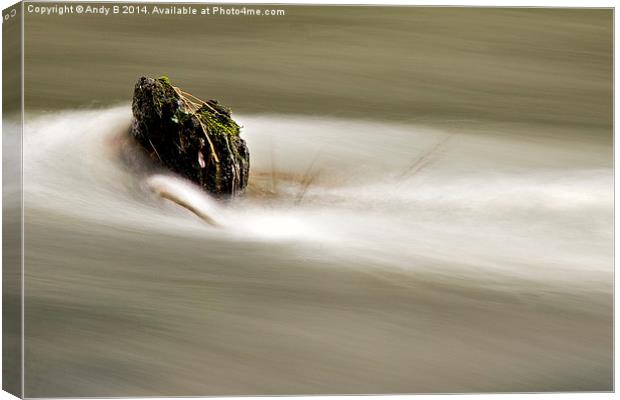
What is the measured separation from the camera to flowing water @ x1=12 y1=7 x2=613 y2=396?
516cm

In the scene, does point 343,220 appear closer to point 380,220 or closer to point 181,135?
point 380,220

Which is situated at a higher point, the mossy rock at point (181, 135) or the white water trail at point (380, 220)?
the mossy rock at point (181, 135)

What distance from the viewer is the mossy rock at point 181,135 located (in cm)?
520

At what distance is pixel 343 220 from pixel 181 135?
864mm

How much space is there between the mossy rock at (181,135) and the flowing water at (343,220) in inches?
3.1

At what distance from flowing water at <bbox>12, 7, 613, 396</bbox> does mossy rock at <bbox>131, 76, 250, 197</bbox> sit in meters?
0.08

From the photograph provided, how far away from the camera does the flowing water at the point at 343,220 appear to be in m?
5.16

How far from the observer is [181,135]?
17.1ft

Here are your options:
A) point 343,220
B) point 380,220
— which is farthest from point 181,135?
point 380,220

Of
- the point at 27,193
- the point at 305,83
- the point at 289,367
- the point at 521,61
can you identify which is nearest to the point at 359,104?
the point at 305,83

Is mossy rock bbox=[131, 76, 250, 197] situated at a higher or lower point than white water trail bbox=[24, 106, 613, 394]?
higher

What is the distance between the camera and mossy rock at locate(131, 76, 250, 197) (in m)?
5.20

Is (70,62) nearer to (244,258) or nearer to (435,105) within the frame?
(244,258)

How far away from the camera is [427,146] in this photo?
534cm
